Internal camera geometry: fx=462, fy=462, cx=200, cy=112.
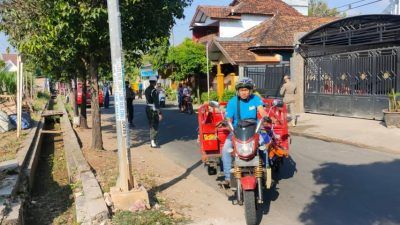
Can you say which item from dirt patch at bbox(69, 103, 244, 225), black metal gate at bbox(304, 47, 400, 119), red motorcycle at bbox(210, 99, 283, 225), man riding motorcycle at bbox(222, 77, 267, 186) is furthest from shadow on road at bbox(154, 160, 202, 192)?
black metal gate at bbox(304, 47, 400, 119)

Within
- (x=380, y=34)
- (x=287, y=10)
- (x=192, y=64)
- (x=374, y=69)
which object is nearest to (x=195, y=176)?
(x=374, y=69)

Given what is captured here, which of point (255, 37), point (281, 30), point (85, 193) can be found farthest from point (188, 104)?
point (85, 193)

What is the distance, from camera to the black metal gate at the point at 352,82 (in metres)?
14.9

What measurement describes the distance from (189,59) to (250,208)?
2501cm

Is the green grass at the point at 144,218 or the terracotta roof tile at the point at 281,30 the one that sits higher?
the terracotta roof tile at the point at 281,30

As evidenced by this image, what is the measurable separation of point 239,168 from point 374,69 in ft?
37.3

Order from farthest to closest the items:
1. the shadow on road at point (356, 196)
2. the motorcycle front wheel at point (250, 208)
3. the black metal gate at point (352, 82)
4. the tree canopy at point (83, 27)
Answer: the black metal gate at point (352, 82) < the tree canopy at point (83, 27) < the shadow on road at point (356, 196) < the motorcycle front wheel at point (250, 208)

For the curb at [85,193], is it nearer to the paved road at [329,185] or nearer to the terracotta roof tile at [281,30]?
the paved road at [329,185]

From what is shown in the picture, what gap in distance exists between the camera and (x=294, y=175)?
8227 millimetres

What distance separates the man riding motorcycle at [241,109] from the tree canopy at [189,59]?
23445 mm

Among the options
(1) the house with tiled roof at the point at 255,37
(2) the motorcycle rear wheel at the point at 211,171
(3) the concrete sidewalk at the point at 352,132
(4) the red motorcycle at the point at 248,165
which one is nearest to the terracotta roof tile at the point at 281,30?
(1) the house with tiled roof at the point at 255,37

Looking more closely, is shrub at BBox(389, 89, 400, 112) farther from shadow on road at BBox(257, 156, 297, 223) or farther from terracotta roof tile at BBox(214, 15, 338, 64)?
terracotta roof tile at BBox(214, 15, 338, 64)

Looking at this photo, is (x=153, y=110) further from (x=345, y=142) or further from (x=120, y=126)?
(x=120, y=126)

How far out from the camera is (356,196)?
6688 mm
